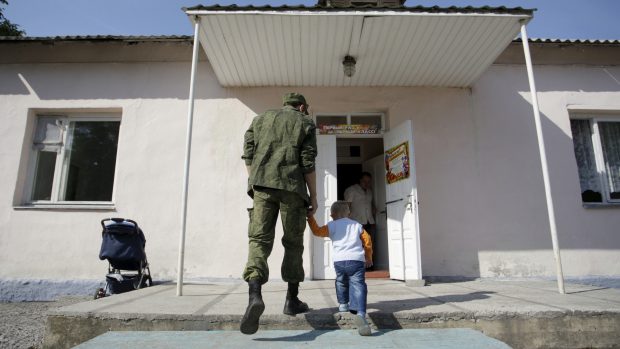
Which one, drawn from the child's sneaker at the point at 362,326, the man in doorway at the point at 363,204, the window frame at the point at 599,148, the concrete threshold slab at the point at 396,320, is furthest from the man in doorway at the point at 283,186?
the window frame at the point at 599,148

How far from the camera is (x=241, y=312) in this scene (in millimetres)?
2984

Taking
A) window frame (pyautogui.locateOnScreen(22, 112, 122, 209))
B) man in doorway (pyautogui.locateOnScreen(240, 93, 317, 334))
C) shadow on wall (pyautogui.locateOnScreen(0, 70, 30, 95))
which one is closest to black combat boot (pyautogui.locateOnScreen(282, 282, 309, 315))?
man in doorway (pyautogui.locateOnScreen(240, 93, 317, 334))

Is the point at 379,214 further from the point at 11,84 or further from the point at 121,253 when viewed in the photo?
the point at 11,84

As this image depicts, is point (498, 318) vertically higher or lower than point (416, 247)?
lower

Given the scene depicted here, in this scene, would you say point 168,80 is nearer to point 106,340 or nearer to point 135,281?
point 135,281

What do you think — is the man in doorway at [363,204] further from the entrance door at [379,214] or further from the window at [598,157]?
the window at [598,157]

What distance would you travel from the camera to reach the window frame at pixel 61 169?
5934 millimetres

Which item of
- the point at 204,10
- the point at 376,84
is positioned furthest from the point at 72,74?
the point at 376,84

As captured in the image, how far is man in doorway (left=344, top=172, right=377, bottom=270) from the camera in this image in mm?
6949

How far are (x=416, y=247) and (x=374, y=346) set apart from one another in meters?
2.95

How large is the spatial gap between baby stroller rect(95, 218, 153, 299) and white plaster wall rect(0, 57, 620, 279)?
719mm

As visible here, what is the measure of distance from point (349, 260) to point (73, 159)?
221 inches

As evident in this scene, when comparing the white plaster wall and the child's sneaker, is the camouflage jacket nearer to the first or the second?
the child's sneaker

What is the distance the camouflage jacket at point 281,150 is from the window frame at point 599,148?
545cm
